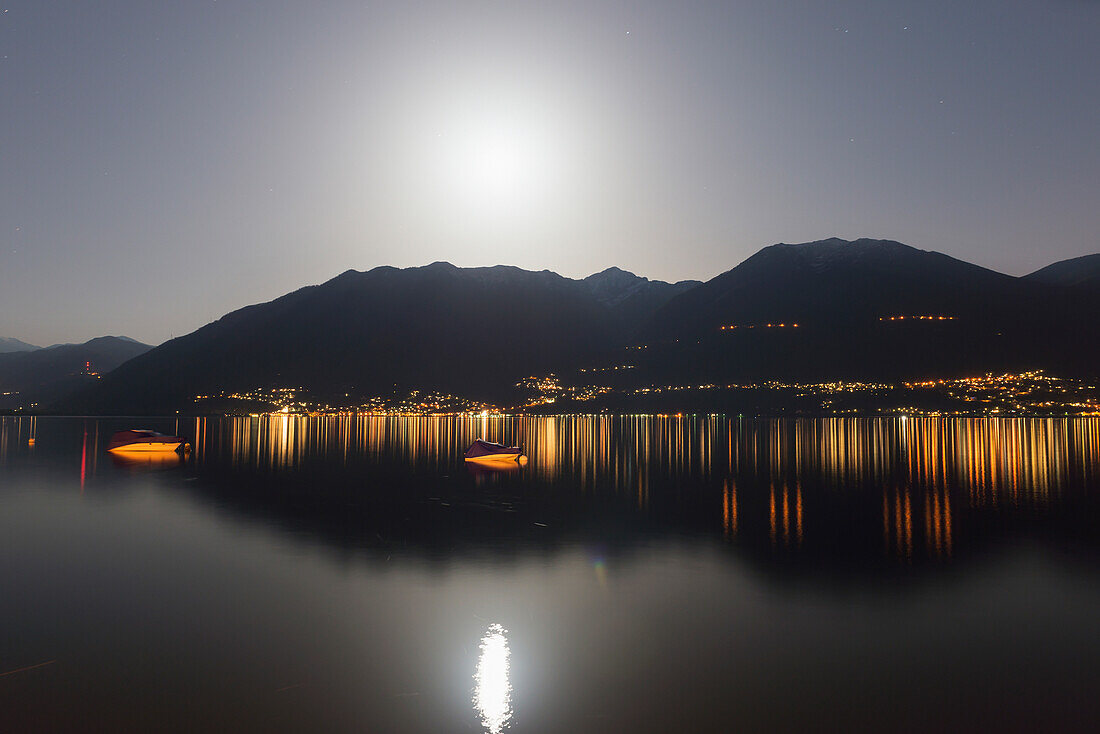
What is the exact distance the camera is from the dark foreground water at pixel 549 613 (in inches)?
471

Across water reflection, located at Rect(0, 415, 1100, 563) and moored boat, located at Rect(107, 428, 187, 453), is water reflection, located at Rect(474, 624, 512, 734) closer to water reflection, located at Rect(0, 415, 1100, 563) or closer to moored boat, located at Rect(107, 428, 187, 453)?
water reflection, located at Rect(0, 415, 1100, 563)

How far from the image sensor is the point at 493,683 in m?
13.0

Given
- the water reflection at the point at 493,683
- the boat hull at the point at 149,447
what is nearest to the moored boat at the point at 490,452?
the boat hull at the point at 149,447

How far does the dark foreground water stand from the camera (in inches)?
471

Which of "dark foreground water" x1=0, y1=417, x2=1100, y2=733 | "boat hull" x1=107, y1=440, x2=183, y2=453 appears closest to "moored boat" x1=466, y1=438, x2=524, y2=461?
"dark foreground water" x1=0, y1=417, x2=1100, y2=733

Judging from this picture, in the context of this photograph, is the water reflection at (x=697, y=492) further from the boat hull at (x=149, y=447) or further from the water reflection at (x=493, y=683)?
the water reflection at (x=493, y=683)

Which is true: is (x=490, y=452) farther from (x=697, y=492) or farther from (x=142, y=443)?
(x=142, y=443)

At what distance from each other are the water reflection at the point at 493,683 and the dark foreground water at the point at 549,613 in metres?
0.07

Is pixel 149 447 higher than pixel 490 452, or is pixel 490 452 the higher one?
pixel 490 452

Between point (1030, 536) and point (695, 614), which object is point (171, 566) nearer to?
point (695, 614)

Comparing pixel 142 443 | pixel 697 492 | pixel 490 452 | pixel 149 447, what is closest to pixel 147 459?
pixel 149 447

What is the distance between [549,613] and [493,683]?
16.5 feet

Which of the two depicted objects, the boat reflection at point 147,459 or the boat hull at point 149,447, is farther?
the boat hull at point 149,447

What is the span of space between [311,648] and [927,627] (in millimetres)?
15088
